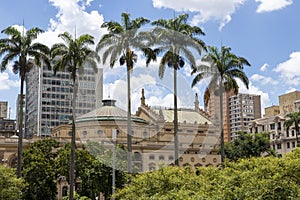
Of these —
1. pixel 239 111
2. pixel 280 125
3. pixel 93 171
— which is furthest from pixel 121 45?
pixel 239 111

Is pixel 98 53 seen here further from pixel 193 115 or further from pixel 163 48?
pixel 193 115

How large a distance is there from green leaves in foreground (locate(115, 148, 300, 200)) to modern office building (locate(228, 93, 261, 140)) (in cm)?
15204

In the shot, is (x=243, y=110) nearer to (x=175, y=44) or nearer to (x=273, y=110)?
(x=273, y=110)

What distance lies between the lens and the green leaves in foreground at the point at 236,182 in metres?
20.6

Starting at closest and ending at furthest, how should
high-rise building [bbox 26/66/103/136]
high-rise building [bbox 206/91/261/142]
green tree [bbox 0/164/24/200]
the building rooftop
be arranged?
green tree [bbox 0/164/24/200] < the building rooftop < high-rise building [bbox 26/66/103/136] < high-rise building [bbox 206/91/261/142]

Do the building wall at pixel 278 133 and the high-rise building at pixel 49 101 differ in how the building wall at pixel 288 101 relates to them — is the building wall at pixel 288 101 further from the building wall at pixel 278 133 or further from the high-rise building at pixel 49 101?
the high-rise building at pixel 49 101

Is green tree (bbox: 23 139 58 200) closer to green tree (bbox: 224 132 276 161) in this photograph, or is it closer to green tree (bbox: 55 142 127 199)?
green tree (bbox: 55 142 127 199)

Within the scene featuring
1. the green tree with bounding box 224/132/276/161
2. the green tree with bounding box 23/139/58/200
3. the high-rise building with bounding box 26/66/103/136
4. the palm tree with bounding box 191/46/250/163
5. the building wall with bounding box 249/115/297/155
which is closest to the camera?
the palm tree with bounding box 191/46/250/163

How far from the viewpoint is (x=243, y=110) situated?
183 m

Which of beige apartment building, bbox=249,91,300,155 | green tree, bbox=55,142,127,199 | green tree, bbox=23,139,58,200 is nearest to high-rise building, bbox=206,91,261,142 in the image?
beige apartment building, bbox=249,91,300,155

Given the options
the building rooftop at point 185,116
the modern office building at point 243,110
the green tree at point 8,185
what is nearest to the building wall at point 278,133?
the building rooftop at point 185,116

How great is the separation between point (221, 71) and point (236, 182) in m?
26.5

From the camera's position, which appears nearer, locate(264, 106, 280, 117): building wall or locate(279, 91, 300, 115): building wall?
locate(279, 91, 300, 115): building wall

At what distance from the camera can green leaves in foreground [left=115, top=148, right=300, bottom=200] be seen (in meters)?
20.6
